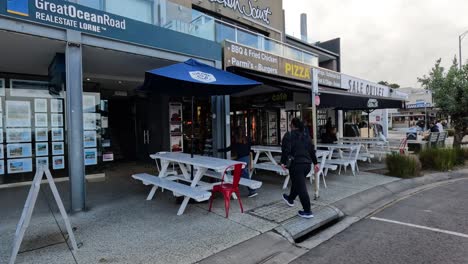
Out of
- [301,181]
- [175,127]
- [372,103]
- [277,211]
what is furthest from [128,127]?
[372,103]

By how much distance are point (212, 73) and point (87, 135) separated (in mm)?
5089

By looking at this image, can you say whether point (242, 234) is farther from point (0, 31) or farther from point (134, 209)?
point (0, 31)

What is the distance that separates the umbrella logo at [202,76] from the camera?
16.9ft

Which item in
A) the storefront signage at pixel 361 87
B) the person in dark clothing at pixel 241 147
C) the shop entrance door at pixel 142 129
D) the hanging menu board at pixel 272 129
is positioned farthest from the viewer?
the hanging menu board at pixel 272 129

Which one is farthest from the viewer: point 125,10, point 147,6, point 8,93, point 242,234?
point 8,93

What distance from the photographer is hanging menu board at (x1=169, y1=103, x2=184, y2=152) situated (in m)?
10.8

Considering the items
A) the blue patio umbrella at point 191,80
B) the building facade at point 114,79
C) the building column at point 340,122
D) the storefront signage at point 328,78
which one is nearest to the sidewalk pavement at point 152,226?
the building facade at point 114,79

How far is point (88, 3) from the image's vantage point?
18.1 ft

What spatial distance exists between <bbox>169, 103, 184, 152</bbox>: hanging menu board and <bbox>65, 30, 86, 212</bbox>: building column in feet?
18.2

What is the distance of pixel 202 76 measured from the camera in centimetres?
530

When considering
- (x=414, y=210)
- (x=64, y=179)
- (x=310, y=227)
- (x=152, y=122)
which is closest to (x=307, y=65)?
(x=152, y=122)

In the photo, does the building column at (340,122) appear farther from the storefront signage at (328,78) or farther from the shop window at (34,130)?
the shop window at (34,130)

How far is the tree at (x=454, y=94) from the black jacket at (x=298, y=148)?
9.54 meters

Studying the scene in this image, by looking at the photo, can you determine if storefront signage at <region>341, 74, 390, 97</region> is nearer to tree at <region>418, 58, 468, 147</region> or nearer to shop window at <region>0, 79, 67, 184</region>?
tree at <region>418, 58, 468, 147</region>
